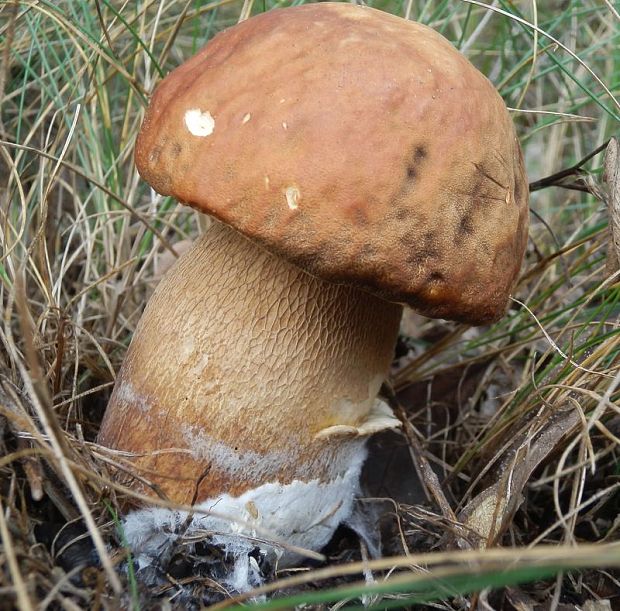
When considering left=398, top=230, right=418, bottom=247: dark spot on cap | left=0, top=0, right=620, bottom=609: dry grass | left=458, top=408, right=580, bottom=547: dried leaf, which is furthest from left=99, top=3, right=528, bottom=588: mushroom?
left=458, top=408, right=580, bottom=547: dried leaf

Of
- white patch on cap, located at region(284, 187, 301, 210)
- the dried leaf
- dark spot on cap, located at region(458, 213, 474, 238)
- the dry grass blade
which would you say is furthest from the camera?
the dry grass blade

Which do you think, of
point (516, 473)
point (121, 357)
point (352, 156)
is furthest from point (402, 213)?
point (121, 357)

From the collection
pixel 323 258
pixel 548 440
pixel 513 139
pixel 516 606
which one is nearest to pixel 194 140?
pixel 323 258

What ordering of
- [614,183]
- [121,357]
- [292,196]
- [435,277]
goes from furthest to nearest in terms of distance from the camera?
[121,357]
[614,183]
[435,277]
[292,196]

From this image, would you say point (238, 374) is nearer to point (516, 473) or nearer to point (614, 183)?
point (516, 473)

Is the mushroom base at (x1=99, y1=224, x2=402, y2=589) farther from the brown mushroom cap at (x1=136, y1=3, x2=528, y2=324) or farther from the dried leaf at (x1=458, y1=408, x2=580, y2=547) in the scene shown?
the dried leaf at (x1=458, y1=408, x2=580, y2=547)

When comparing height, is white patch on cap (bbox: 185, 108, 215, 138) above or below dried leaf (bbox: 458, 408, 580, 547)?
above

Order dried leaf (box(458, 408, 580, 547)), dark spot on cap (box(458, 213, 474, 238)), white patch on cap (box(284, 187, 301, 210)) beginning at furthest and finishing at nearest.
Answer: dried leaf (box(458, 408, 580, 547)) < dark spot on cap (box(458, 213, 474, 238)) < white patch on cap (box(284, 187, 301, 210))

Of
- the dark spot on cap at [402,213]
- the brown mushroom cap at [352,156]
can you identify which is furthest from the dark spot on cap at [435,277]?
the dark spot on cap at [402,213]
